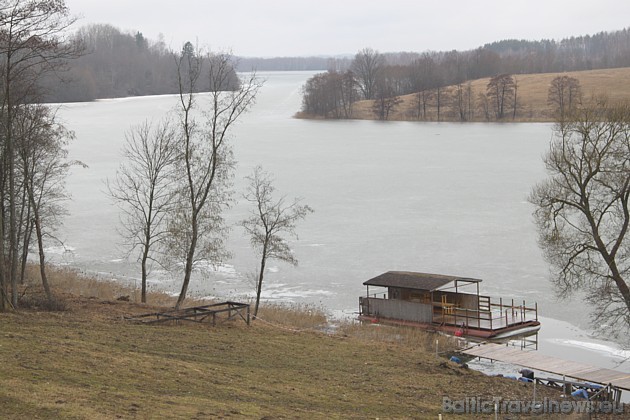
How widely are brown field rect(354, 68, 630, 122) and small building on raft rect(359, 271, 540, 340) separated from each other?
7977cm

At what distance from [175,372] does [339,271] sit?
1871 centimetres

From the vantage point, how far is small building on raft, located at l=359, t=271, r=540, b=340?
995 inches

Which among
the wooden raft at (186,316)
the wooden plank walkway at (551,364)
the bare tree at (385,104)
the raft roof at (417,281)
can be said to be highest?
the bare tree at (385,104)

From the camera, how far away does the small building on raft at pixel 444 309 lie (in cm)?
2528

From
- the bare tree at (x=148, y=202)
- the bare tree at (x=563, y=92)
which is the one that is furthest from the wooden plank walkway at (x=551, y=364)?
the bare tree at (x=563, y=92)

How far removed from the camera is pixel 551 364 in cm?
2084

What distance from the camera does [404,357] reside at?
1989cm

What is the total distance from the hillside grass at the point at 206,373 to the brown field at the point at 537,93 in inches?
3493

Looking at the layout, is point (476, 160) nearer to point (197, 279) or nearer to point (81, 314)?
point (197, 279)

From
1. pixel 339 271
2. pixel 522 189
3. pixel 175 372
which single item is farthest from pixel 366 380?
pixel 522 189

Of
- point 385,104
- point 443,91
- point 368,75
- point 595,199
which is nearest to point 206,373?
point 595,199

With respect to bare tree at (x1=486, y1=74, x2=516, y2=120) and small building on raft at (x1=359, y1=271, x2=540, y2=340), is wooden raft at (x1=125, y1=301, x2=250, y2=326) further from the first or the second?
bare tree at (x1=486, y1=74, x2=516, y2=120)

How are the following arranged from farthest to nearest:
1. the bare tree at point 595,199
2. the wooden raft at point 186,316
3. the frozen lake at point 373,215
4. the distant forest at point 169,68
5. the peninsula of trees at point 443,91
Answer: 1. the distant forest at point 169,68
2. the peninsula of trees at point 443,91
3. the frozen lake at point 373,215
4. the bare tree at point 595,199
5. the wooden raft at point 186,316

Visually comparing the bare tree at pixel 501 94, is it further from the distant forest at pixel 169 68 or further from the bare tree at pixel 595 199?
the bare tree at pixel 595 199
